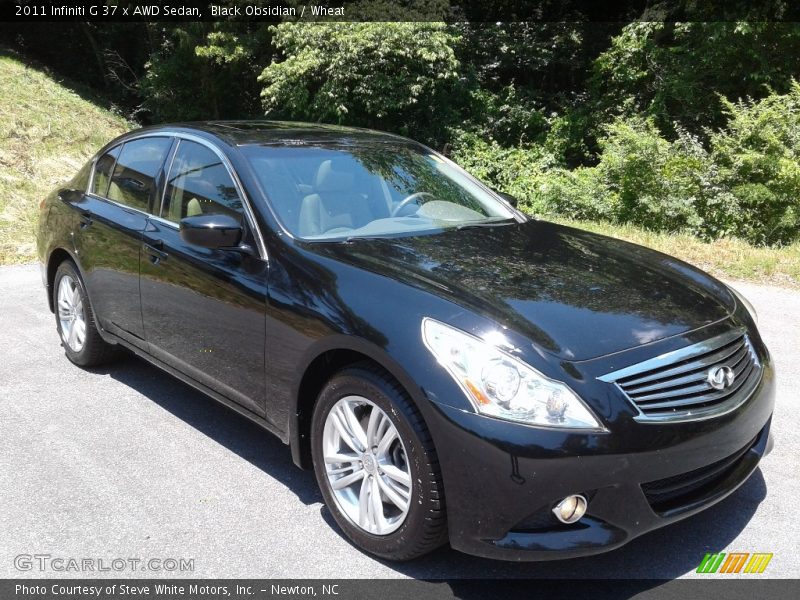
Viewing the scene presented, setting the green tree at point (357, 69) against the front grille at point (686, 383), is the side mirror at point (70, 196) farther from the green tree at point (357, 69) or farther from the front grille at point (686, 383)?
the green tree at point (357, 69)

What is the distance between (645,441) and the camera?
8.38ft

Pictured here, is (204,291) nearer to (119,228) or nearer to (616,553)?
(119,228)

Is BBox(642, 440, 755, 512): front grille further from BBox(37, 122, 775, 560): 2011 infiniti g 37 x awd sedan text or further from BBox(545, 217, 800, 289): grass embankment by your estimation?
BBox(545, 217, 800, 289): grass embankment

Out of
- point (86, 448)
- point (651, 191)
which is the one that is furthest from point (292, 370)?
point (651, 191)

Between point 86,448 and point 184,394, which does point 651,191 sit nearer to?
point 184,394

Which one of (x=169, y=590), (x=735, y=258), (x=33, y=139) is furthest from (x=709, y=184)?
(x=33, y=139)

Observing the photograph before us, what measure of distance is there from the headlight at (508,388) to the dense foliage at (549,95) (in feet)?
29.9

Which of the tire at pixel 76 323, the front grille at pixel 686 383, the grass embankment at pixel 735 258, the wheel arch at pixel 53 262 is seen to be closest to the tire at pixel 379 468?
the front grille at pixel 686 383

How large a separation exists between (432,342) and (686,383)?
94cm

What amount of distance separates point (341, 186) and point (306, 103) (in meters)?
14.8

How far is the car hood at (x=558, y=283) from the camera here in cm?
280

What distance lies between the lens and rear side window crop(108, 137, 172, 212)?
4445 millimetres

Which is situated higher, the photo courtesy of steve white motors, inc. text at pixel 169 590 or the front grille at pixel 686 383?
the front grille at pixel 686 383

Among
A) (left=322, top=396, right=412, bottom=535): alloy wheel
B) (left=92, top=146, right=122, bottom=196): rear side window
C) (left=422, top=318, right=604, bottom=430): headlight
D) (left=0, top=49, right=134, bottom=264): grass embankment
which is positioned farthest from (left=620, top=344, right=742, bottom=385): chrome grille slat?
(left=0, top=49, right=134, bottom=264): grass embankment
